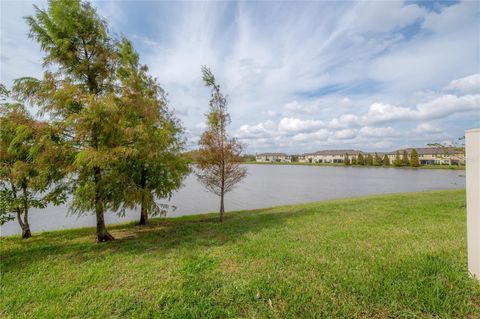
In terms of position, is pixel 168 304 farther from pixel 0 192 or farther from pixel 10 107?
pixel 10 107

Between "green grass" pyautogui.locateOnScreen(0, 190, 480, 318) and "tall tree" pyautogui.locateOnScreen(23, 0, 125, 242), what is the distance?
6.35 feet

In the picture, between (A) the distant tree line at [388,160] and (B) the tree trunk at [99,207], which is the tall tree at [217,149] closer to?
(B) the tree trunk at [99,207]

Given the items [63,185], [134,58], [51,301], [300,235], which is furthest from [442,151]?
[134,58]

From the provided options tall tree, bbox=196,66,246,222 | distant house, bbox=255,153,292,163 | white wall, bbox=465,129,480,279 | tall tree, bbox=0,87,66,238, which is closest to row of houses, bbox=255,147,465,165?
distant house, bbox=255,153,292,163

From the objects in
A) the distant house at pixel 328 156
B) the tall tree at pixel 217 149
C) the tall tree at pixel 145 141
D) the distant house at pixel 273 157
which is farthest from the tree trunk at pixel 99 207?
the distant house at pixel 273 157

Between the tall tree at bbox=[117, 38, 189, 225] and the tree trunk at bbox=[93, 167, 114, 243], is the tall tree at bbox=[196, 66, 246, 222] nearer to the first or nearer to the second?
the tall tree at bbox=[117, 38, 189, 225]

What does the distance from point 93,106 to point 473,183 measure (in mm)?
7746

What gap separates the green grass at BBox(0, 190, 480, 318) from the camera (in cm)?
301

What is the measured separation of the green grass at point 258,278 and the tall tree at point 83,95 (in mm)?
1934

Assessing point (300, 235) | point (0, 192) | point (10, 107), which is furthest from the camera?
point (10, 107)

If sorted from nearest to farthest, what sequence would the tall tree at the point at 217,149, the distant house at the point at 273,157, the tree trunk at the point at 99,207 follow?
the tree trunk at the point at 99,207 → the tall tree at the point at 217,149 → the distant house at the point at 273,157

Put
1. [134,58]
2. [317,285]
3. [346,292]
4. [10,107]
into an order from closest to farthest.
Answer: [346,292]
[317,285]
[10,107]
[134,58]

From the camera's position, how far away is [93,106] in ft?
19.5

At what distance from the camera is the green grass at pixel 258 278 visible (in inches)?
119
